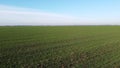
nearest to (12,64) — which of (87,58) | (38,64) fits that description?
(38,64)

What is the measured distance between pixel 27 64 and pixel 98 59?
18.4ft

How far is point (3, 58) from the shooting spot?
1533 cm

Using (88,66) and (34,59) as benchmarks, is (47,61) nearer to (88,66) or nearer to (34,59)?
(34,59)

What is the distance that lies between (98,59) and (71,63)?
2.67 metres

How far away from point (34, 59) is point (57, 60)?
177 centimetres

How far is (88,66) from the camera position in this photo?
13453 mm

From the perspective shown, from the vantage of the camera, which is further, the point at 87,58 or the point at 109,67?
the point at 87,58

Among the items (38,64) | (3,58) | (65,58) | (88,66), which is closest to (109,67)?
(88,66)

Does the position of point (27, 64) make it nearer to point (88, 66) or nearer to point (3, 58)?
point (3, 58)

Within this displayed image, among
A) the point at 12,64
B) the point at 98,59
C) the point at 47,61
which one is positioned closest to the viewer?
the point at 12,64

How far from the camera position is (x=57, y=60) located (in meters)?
14.9

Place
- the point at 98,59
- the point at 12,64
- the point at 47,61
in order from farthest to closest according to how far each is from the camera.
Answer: the point at 98,59 → the point at 47,61 → the point at 12,64

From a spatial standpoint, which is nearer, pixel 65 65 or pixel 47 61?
pixel 65 65

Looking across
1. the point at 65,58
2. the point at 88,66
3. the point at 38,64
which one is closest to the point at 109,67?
the point at 88,66
